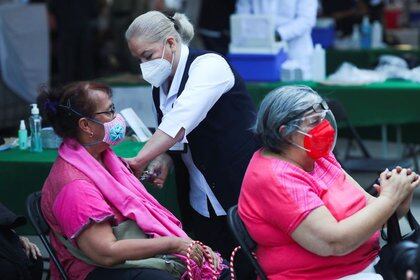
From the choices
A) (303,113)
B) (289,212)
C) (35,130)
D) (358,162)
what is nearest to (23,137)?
(35,130)

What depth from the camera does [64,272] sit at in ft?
12.1

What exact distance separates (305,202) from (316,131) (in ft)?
0.96

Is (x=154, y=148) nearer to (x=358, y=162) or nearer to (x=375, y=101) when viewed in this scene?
(x=358, y=162)

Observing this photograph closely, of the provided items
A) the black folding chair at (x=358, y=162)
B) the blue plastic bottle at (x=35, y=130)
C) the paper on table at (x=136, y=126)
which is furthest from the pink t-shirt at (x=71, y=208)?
the black folding chair at (x=358, y=162)

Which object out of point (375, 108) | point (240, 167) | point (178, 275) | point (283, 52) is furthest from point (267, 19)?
point (178, 275)

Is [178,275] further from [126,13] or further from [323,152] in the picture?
[126,13]

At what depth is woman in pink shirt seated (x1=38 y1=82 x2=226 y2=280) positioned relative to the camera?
3.49 metres

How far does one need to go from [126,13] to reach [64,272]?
29.8 ft

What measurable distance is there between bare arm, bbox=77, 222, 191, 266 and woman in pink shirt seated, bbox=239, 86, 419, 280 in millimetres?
370

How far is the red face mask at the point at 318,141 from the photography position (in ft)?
11.2

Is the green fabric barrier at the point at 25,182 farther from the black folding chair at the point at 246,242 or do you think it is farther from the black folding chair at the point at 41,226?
the black folding chair at the point at 246,242

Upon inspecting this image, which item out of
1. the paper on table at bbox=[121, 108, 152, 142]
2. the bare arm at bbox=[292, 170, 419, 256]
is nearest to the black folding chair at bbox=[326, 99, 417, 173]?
the paper on table at bbox=[121, 108, 152, 142]

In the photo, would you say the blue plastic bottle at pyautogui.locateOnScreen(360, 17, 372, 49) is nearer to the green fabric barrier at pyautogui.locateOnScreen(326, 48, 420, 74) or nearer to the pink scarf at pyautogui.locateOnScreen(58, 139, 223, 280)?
the green fabric barrier at pyautogui.locateOnScreen(326, 48, 420, 74)

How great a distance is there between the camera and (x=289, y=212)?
3262 mm
